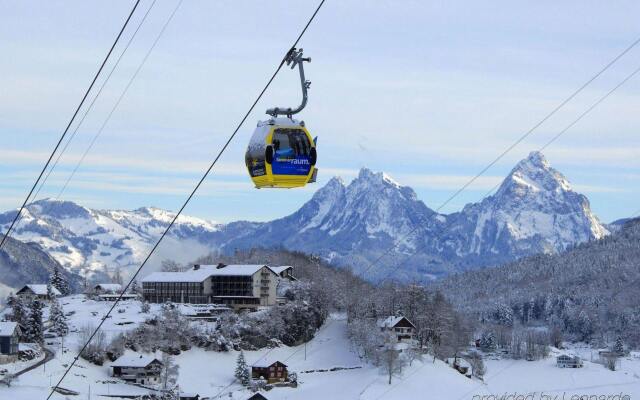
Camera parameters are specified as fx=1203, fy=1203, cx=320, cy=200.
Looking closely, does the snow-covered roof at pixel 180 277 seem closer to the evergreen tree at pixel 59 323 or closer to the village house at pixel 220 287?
the village house at pixel 220 287

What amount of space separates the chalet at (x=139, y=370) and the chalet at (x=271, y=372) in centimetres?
1282

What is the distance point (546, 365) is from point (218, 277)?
182 ft

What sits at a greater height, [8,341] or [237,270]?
[237,270]

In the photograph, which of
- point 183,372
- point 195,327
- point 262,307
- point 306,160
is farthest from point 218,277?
point 306,160

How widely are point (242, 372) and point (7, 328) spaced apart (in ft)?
93.8

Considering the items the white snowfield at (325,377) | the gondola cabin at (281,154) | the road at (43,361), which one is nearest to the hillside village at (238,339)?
the road at (43,361)

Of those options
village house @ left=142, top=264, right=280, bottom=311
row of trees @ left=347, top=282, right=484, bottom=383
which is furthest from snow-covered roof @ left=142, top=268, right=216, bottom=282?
row of trees @ left=347, top=282, right=484, bottom=383

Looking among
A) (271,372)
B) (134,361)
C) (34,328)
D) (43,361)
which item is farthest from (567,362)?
(43,361)

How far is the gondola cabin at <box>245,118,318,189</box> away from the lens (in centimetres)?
3912

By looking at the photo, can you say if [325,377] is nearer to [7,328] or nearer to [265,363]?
[265,363]

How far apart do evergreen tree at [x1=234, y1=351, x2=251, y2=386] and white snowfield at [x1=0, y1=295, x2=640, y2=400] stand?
3.77ft

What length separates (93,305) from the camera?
187750 millimetres

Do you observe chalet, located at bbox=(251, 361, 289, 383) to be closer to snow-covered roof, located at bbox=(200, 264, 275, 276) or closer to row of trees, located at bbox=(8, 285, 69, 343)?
row of trees, located at bbox=(8, 285, 69, 343)

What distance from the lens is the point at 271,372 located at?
151375 millimetres
